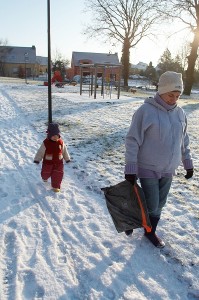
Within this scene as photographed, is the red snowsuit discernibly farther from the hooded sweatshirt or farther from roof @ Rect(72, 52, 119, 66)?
roof @ Rect(72, 52, 119, 66)

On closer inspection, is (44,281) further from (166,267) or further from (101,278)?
(166,267)

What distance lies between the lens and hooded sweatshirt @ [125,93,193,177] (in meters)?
3.28

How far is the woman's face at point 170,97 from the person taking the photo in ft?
10.7

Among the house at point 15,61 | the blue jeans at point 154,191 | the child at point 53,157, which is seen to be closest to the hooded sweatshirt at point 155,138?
the blue jeans at point 154,191

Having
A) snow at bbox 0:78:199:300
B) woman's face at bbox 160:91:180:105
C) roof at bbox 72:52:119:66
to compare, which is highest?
roof at bbox 72:52:119:66

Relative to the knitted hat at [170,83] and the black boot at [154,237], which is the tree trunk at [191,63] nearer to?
the knitted hat at [170,83]

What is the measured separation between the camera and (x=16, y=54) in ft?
265

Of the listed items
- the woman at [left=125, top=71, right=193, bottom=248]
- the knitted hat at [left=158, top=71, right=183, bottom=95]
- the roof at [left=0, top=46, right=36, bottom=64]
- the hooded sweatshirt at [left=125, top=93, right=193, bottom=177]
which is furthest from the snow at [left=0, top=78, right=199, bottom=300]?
the roof at [left=0, top=46, right=36, bottom=64]

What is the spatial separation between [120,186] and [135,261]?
0.82 m

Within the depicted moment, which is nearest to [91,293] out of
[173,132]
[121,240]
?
[121,240]

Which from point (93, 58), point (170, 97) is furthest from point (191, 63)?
point (93, 58)

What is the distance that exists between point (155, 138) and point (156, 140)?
3 centimetres

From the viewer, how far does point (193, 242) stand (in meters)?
3.76

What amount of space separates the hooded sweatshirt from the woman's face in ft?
0.15
